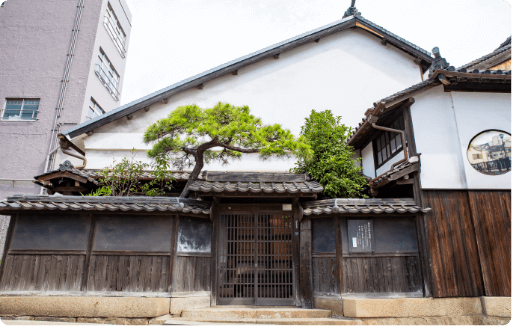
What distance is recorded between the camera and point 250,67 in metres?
16.4

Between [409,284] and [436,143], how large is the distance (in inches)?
171

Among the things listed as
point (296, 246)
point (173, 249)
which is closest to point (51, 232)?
point (173, 249)

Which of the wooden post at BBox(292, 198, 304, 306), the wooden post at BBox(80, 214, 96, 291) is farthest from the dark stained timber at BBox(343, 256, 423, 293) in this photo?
the wooden post at BBox(80, 214, 96, 291)

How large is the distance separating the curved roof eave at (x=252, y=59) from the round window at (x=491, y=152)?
290 inches

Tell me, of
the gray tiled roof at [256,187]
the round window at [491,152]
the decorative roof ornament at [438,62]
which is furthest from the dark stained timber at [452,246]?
the decorative roof ornament at [438,62]

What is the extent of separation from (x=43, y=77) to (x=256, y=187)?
16.4 meters

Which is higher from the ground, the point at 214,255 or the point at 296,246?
the point at 296,246

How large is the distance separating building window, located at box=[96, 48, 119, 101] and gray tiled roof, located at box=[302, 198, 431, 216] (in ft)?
58.2

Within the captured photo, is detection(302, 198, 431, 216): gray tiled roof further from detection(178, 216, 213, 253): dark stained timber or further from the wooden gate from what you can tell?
detection(178, 216, 213, 253): dark stained timber

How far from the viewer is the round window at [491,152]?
971 centimetres

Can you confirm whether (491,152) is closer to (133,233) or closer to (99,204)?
(133,233)

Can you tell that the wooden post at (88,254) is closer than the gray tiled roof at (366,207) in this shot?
Yes

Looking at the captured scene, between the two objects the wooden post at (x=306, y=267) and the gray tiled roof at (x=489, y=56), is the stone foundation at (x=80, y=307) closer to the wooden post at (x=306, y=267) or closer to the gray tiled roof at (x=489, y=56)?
the wooden post at (x=306, y=267)

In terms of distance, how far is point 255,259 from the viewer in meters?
10.6
